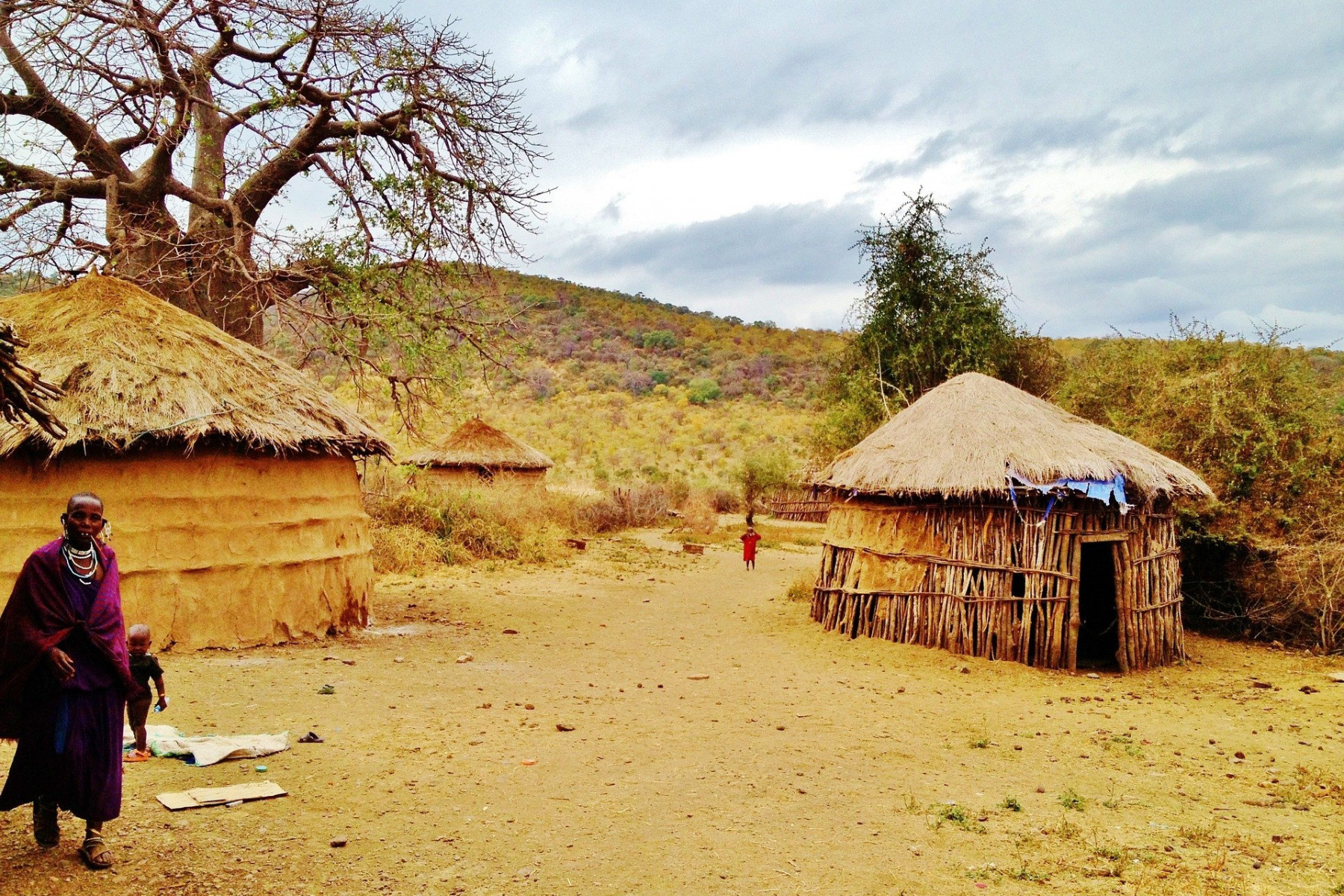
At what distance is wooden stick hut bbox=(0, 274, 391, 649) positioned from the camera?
761 centimetres

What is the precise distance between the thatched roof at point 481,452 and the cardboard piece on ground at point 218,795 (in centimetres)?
1509

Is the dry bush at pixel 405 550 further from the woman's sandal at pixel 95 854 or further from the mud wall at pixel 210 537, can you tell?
the woman's sandal at pixel 95 854

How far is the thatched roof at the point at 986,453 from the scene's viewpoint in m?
9.02

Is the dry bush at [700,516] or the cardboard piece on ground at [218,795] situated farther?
the dry bush at [700,516]

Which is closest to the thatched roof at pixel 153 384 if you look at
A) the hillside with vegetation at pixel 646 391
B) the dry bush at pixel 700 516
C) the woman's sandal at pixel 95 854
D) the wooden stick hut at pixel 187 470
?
the wooden stick hut at pixel 187 470

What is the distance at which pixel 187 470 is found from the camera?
810 centimetres

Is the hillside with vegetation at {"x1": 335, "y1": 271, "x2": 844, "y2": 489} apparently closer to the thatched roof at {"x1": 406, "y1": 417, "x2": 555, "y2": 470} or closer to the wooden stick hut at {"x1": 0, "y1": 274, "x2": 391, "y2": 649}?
the thatched roof at {"x1": 406, "y1": 417, "x2": 555, "y2": 470}

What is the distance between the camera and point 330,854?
162 inches

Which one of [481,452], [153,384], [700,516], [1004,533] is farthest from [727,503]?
[153,384]

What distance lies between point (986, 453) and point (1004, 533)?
0.81 m

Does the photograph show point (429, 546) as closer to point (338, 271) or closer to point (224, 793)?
point (338, 271)

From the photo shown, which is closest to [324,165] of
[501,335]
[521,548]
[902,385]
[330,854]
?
[501,335]

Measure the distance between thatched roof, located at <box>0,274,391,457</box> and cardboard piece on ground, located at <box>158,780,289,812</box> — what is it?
12.7 ft

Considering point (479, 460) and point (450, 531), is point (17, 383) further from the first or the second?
point (479, 460)
